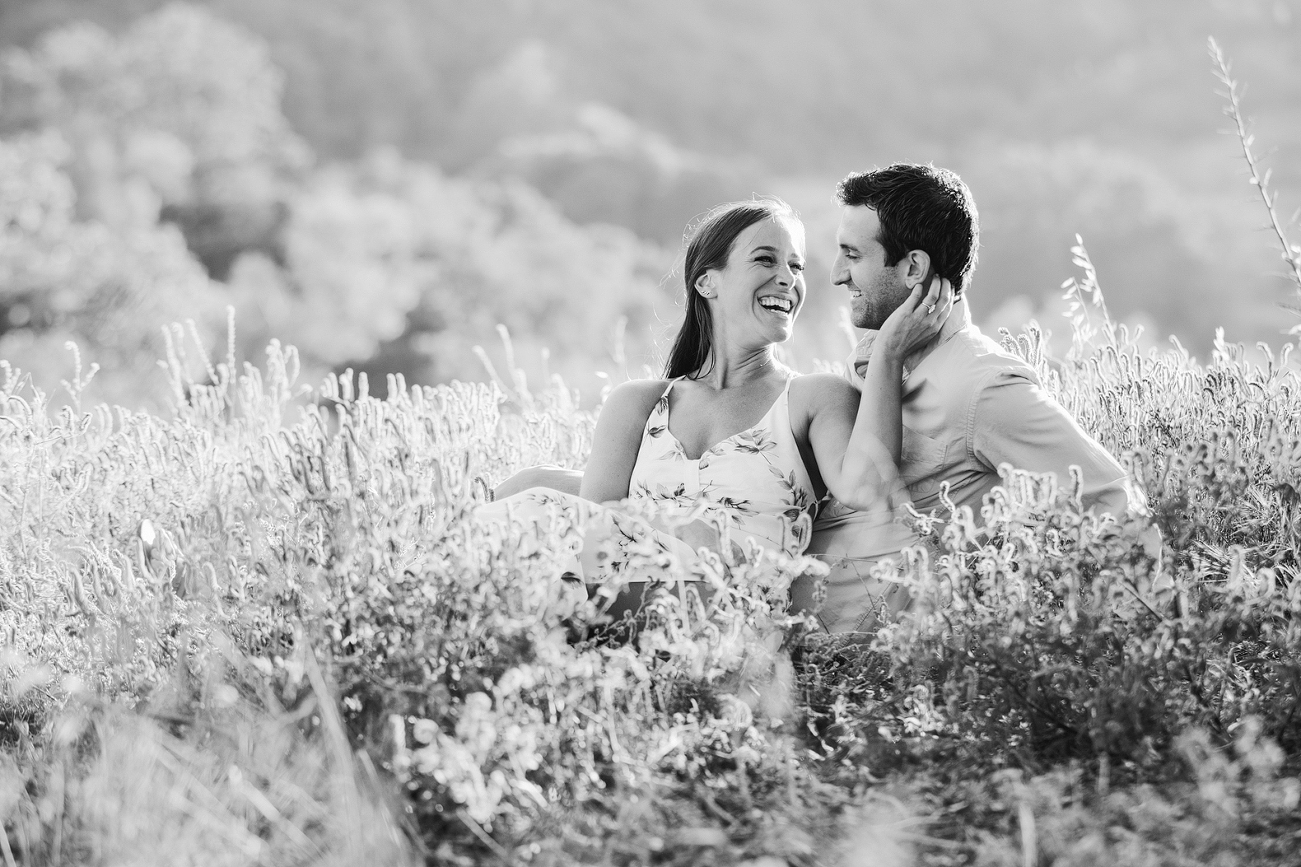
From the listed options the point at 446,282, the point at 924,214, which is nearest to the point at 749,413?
the point at 924,214

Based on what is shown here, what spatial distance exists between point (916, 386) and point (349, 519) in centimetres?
162

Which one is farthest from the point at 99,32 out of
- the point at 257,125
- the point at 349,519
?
the point at 349,519

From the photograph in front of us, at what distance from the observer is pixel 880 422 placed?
295 centimetres

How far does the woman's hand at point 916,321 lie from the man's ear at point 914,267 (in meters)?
0.07

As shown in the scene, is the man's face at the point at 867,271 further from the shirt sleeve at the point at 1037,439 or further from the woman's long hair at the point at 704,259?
the shirt sleeve at the point at 1037,439

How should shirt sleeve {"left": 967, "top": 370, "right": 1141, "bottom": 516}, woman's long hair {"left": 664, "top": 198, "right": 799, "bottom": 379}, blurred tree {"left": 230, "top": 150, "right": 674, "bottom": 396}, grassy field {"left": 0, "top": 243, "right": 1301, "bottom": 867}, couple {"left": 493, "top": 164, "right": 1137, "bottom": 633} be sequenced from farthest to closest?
1. blurred tree {"left": 230, "top": 150, "right": 674, "bottom": 396}
2. woman's long hair {"left": 664, "top": 198, "right": 799, "bottom": 379}
3. couple {"left": 493, "top": 164, "right": 1137, "bottom": 633}
4. shirt sleeve {"left": 967, "top": 370, "right": 1141, "bottom": 516}
5. grassy field {"left": 0, "top": 243, "right": 1301, "bottom": 867}

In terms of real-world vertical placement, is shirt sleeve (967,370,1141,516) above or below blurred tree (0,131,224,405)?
below

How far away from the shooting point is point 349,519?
7.32 feet

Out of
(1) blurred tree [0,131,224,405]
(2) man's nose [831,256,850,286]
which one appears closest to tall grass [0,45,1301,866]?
(2) man's nose [831,256,850,286]

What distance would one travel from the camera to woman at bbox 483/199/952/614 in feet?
9.77

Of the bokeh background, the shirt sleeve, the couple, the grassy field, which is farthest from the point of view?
the bokeh background

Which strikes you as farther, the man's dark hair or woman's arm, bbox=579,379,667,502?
woman's arm, bbox=579,379,667,502

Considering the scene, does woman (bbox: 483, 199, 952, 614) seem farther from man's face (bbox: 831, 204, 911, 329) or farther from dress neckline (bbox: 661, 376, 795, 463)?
man's face (bbox: 831, 204, 911, 329)

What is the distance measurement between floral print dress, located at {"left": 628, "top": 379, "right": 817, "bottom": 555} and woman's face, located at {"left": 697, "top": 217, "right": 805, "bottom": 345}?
23 centimetres
